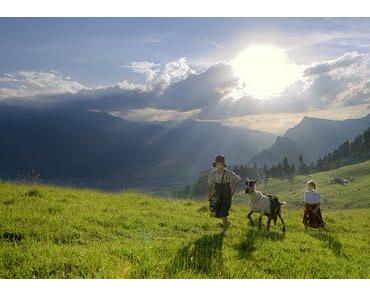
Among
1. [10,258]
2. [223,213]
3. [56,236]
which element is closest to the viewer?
[10,258]

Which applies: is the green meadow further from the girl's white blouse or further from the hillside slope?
the girl's white blouse

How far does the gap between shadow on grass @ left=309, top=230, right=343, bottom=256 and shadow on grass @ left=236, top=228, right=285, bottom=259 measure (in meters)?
1.88

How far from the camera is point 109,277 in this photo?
34.0 ft

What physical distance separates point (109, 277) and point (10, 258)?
2667 mm

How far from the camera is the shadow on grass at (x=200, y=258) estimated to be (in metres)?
11.6

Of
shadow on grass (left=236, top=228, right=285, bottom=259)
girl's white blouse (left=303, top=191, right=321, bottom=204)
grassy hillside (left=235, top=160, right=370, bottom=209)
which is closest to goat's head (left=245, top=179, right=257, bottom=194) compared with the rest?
shadow on grass (left=236, top=228, right=285, bottom=259)

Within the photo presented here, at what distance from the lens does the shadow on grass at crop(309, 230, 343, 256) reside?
17800 mm

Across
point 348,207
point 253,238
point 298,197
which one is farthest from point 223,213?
point 298,197

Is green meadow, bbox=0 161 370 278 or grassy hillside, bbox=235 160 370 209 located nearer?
green meadow, bbox=0 161 370 278

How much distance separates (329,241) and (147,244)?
30.8 ft

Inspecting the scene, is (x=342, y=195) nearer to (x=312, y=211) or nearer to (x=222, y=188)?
(x=312, y=211)

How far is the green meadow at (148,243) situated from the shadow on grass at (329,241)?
0.03 meters
